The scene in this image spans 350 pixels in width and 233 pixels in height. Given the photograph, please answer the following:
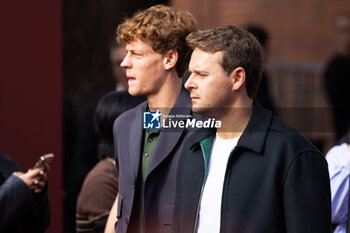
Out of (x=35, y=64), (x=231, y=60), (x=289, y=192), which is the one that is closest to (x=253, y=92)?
(x=231, y=60)

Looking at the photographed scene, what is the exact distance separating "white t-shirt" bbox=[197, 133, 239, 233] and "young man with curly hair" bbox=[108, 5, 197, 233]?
24 centimetres

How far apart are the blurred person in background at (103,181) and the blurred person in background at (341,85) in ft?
9.30

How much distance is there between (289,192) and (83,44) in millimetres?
3761

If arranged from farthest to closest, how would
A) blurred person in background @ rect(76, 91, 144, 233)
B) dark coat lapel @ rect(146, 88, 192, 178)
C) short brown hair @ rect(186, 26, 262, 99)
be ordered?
blurred person in background @ rect(76, 91, 144, 233) → dark coat lapel @ rect(146, 88, 192, 178) → short brown hair @ rect(186, 26, 262, 99)

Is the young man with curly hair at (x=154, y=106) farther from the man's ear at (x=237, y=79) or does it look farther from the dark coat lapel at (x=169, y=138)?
the man's ear at (x=237, y=79)

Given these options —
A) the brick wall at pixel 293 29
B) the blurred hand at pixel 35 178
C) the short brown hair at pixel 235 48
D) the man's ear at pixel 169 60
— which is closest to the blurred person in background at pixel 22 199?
the blurred hand at pixel 35 178

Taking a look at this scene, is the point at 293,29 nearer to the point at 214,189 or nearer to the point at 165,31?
the point at 165,31

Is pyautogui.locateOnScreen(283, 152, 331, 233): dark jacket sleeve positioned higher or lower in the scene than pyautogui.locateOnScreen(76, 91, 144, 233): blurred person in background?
higher

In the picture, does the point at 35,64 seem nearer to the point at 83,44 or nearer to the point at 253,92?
the point at 253,92

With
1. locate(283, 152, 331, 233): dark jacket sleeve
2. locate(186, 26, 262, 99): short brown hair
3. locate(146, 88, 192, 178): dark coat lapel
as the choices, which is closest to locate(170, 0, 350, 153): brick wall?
locate(146, 88, 192, 178): dark coat lapel

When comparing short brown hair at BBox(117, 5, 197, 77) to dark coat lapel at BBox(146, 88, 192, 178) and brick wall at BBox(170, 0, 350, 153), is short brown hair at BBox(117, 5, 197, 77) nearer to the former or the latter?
dark coat lapel at BBox(146, 88, 192, 178)

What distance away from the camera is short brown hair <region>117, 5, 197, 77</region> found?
10.0ft

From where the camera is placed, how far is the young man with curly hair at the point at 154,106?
3.03m

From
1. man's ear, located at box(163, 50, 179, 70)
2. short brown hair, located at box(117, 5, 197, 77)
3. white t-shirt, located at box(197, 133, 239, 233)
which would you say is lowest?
white t-shirt, located at box(197, 133, 239, 233)
